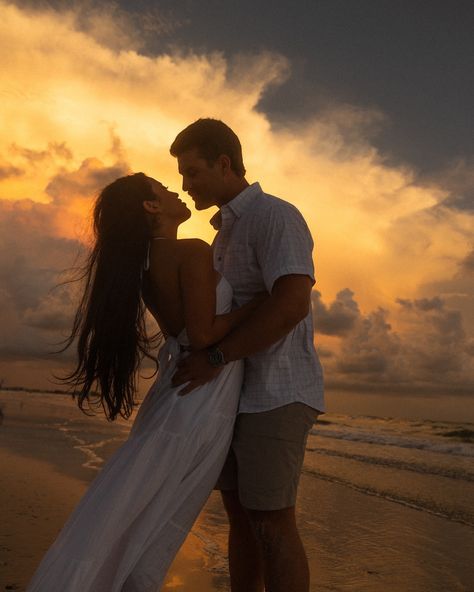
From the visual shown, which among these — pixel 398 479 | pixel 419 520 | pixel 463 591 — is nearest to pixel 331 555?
pixel 463 591

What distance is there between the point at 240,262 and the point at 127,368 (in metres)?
0.69

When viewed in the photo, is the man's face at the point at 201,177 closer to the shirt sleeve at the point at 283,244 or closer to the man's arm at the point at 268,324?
the shirt sleeve at the point at 283,244

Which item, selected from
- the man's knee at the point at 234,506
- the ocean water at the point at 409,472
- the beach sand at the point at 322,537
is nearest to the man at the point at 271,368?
the man's knee at the point at 234,506

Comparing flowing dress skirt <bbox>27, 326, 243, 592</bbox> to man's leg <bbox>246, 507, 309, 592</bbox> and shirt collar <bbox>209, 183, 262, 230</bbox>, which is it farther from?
shirt collar <bbox>209, 183, 262, 230</bbox>

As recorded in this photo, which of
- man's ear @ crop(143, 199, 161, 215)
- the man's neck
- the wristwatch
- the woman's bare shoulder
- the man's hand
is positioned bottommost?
the man's hand

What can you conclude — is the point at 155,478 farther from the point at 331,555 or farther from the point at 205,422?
the point at 331,555

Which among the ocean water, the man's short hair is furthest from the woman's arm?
the ocean water

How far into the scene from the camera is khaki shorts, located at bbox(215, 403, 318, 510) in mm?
2775

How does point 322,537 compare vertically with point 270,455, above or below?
below

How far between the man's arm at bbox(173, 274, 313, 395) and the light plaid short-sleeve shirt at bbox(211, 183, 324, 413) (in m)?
0.06

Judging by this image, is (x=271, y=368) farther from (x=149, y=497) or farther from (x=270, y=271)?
(x=149, y=497)

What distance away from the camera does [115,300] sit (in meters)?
2.88

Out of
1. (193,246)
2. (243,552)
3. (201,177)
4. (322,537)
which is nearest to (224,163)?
(201,177)

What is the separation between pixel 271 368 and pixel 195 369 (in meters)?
0.32
